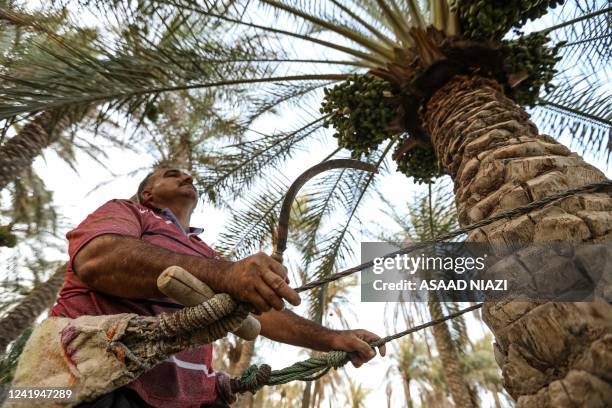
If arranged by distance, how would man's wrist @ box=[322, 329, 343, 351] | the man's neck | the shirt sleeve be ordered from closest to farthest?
the shirt sleeve < man's wrist @ box=[322, 329, 343, 351] < the man's neck

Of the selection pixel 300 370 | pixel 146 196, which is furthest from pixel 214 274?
pixel 146 196

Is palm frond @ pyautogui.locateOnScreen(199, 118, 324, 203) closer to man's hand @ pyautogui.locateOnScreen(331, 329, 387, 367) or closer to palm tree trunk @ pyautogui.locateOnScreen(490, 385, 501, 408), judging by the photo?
man's hand @ pyautogui.locateOnScreen(331, 329, 387, 367)

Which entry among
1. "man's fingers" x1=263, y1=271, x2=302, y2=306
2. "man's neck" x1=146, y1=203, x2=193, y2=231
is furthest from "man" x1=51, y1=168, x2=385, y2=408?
"man's neck" x1=146, y1=203, x2=193, y2=231

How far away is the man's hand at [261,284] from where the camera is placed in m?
1.19

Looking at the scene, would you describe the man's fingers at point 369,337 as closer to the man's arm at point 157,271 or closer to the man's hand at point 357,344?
the man's hand at point 357,344

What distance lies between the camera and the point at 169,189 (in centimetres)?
263

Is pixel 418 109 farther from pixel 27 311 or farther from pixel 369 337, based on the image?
pixel 27 311

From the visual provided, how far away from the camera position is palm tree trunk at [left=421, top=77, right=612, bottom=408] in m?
1.29

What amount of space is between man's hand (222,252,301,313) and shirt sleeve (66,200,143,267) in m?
0.49

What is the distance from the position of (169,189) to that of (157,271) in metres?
1.38

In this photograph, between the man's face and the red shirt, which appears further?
the man's face

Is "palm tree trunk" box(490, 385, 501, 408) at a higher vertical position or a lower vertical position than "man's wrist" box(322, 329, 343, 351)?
higher

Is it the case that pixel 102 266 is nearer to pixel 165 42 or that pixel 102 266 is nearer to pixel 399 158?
pixel 165 42

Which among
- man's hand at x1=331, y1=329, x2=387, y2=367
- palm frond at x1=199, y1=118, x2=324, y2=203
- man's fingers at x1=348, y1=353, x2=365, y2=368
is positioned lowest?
man's fingers at x1=348, y1=353, x2=365, y2=368
